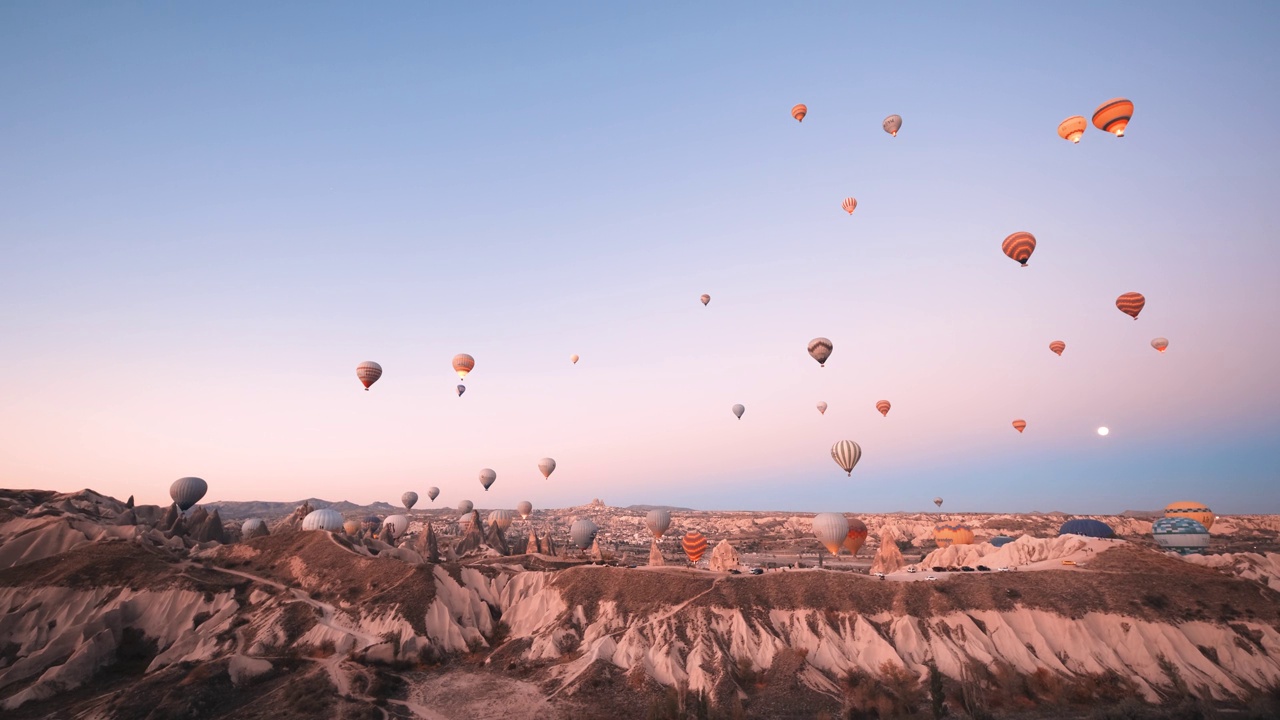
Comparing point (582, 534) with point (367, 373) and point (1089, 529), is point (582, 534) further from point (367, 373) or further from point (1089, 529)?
point (1089, 529)

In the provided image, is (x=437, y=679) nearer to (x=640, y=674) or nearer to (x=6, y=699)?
(x=640, y=674)

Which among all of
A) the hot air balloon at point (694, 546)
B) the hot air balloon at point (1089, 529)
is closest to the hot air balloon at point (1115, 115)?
the hot air balloon at point (1089, 529)

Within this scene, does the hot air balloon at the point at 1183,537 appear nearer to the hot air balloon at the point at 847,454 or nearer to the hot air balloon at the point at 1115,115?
the hot air balloon at the point at 847,454

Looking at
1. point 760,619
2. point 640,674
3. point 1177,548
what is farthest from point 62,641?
point 1177,548

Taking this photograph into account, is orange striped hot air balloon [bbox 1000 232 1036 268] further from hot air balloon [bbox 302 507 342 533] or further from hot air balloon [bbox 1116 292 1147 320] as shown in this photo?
hot air balloon [bbox 302 507 342 533]

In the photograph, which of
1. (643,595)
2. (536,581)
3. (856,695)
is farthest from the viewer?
(536,581)

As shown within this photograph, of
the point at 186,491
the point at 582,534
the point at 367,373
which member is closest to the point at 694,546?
the point at 582,534

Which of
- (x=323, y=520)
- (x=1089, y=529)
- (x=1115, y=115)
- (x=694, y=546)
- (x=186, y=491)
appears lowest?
(x=694, y=546)
